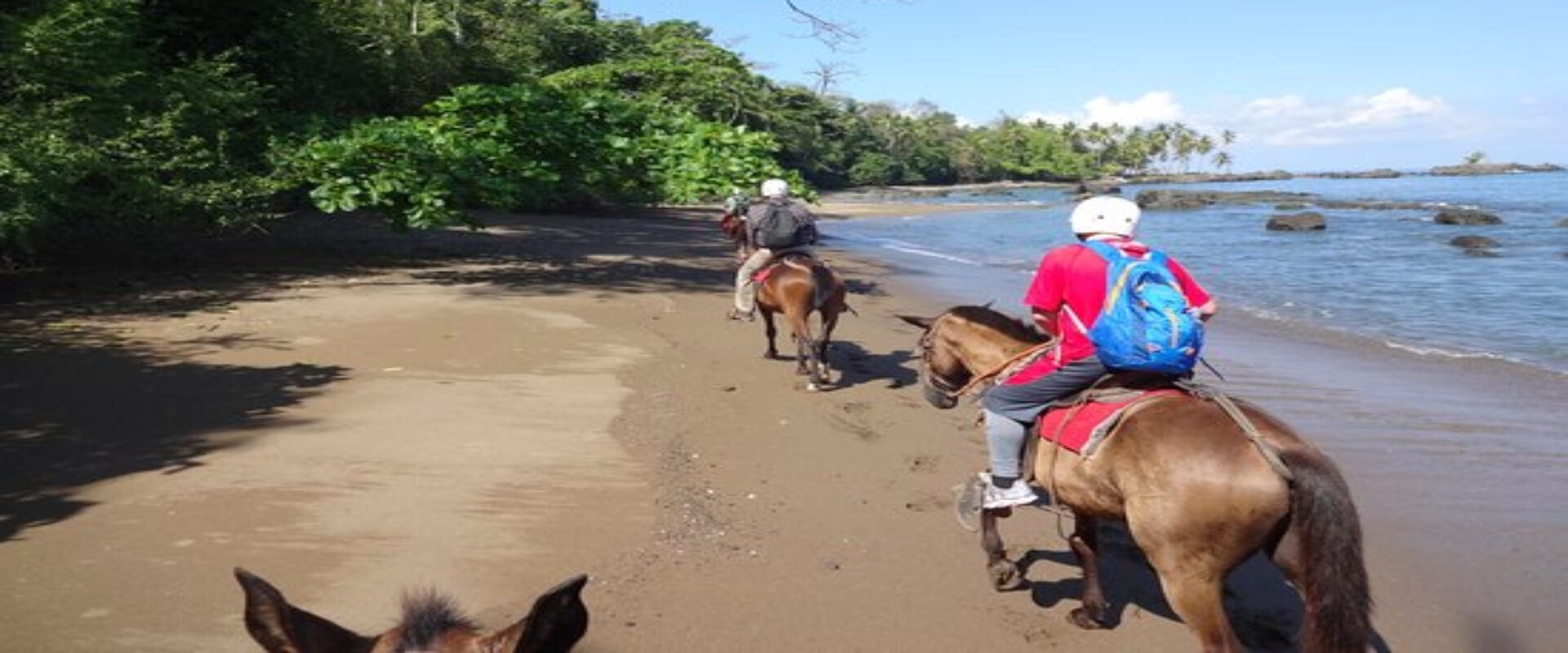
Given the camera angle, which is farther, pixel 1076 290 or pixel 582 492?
pixel 582 492

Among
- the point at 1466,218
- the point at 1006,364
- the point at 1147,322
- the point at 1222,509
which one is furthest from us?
the point at 1466,218

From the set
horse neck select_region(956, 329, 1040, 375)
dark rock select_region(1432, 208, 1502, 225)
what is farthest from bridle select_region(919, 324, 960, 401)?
dark rock select_region(1432, 208, 1502, 225)

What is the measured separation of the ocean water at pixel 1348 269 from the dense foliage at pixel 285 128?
665 centimetres

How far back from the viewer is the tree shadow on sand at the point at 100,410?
5.77m

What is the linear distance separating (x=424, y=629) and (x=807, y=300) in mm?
7831

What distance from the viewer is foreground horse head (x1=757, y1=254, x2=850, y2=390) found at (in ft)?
31.6

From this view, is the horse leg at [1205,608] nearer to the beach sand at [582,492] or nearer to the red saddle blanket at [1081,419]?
the red saddle blanket at [1081,419]

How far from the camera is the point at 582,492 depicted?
243 inches

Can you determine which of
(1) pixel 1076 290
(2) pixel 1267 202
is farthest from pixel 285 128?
(2) pixel 1267 202

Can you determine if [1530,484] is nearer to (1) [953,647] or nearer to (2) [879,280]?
(1) [953,647]

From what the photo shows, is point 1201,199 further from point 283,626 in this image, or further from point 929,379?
point 283,626

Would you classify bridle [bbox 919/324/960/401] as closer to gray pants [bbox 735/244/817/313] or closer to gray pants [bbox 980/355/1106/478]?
gray pants [bbox 980/355/1106/478]

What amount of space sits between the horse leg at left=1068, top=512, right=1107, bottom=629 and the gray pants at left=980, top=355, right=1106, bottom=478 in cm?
42

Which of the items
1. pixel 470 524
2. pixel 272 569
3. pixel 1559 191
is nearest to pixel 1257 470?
pixel 470 524
